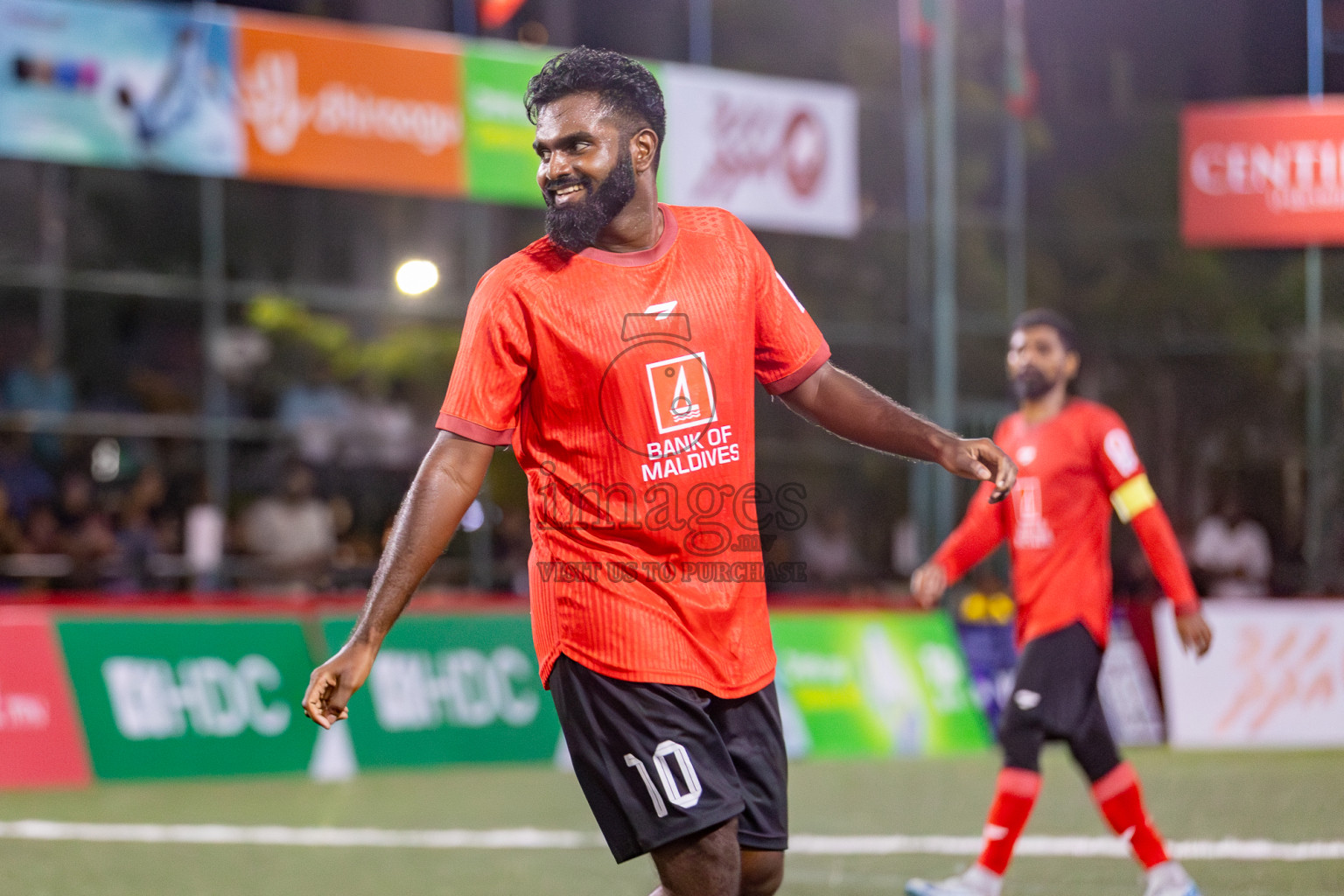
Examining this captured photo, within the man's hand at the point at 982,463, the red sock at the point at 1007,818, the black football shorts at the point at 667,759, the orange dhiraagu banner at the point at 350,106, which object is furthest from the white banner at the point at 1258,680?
the black football shorts at the point at 667,759

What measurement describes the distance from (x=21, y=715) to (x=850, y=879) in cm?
587

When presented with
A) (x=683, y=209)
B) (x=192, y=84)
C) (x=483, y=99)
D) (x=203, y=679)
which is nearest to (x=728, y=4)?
(x=483, y=99)

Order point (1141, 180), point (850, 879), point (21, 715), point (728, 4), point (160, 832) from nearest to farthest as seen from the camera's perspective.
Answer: point (850, 879)
point (160, 832)
point (21, 715)
point (728, 4)
point (1141, 180)

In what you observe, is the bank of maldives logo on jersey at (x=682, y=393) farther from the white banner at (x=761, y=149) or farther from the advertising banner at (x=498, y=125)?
the white banner at (x=761, y=149)

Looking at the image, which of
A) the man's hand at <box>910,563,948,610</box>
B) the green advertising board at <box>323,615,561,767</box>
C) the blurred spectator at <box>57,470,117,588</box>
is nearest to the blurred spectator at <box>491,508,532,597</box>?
the blurred spectator at <box>57,470,117,588</box>

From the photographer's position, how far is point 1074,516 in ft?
22.0

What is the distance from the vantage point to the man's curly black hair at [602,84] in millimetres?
3748

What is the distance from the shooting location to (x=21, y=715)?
10336 mm

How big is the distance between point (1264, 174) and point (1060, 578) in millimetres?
16952

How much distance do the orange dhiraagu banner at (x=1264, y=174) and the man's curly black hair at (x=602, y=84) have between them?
19.5 m

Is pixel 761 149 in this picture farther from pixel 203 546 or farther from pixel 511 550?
pixel 203 546

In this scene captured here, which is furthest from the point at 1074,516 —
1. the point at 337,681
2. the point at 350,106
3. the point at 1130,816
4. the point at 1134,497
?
the point at 350,106

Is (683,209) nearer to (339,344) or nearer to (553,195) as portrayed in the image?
(553,195)

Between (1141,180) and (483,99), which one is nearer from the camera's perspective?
(483,99)
